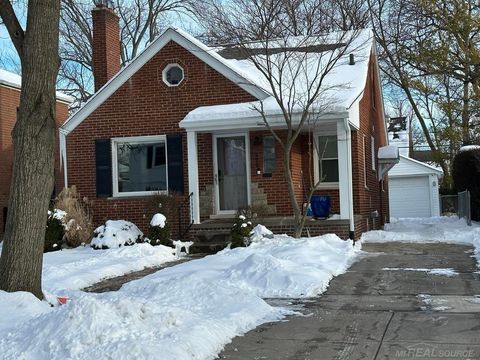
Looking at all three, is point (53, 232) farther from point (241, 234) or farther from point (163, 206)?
point (241, 234)

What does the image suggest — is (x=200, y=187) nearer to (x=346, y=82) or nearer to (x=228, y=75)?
(x=228, y=75)

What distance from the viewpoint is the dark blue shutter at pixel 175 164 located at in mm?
15523

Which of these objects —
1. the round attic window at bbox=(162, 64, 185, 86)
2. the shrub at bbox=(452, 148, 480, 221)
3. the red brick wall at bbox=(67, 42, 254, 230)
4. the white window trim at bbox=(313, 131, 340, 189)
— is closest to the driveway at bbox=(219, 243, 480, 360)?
the white window trim at bbox=(313, 131, 340, 189)

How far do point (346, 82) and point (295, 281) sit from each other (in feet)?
27.3

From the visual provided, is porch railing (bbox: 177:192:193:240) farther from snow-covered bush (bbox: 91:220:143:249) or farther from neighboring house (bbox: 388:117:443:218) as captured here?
neighboring house (bbox: 388:117:443:218)

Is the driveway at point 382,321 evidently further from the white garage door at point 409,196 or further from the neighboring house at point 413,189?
the white garage door at point 409,196

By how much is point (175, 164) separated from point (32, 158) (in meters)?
8.96

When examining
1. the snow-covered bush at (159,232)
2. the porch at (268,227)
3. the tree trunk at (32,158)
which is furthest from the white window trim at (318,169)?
the tree trunk at (32,158)

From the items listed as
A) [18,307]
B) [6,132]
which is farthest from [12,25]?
[6,132]

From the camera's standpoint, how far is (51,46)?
680 centimetres

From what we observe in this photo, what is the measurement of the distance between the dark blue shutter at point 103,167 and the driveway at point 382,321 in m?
8.06

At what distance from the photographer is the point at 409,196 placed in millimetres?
35031

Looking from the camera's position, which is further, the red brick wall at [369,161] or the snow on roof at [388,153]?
the snow on roof at [388,153]

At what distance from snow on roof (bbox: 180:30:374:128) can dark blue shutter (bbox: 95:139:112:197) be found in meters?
2.73
